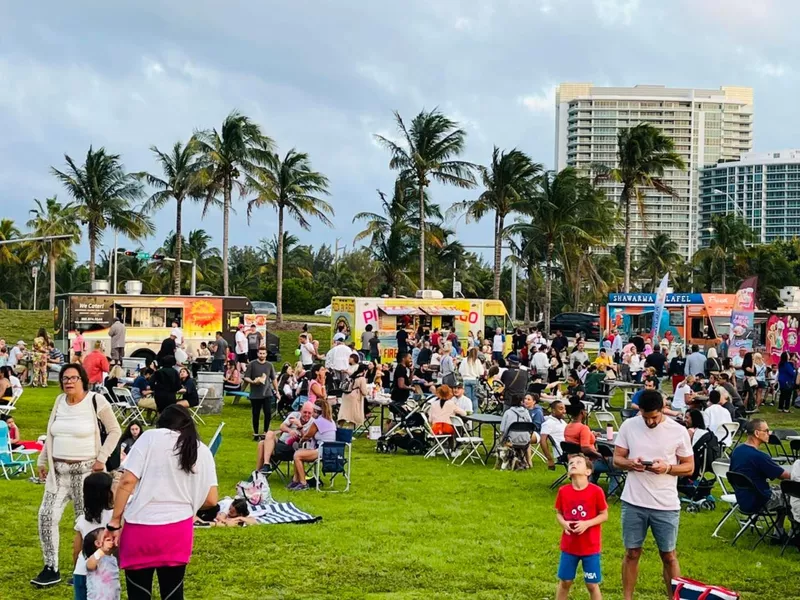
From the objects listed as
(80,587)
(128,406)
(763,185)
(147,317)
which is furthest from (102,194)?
(763,185)

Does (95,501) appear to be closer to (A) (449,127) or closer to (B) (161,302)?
(B) (161,302)

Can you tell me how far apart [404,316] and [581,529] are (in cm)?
2681

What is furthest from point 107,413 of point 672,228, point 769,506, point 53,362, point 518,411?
point 672,228

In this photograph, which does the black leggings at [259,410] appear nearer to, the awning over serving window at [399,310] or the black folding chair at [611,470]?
the black folding chair at [611,470]

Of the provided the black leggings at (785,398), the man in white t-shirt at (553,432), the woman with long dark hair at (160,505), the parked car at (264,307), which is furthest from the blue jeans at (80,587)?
the parked car at (264,307)

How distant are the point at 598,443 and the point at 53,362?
1892 centimetres

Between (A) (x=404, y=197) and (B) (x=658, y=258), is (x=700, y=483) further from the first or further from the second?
(B) (x=658, y=258)

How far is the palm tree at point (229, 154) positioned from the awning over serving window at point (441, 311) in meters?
14.4

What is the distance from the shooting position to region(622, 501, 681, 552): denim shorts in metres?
6.86

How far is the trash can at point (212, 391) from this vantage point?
68.7 ft

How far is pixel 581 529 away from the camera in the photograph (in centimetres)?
654

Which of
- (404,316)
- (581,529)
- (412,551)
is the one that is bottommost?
(412,551)

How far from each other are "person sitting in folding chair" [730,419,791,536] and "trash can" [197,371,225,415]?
13.1 metres

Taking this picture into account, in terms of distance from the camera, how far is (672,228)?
7594 inches
